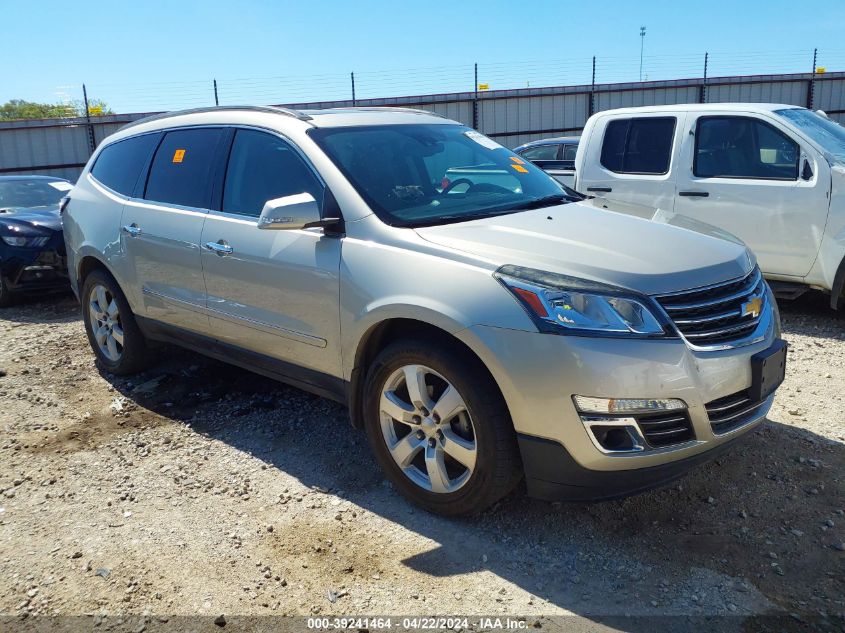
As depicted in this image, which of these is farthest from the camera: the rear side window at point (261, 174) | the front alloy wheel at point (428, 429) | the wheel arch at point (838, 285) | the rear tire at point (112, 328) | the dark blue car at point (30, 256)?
the dark blue car at point (30, 256)

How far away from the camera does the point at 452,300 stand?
121 inches

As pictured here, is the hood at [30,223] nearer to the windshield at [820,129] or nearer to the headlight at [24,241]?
the headlight at [24,241]

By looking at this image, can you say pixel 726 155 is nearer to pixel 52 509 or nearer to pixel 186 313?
pixel 186 313

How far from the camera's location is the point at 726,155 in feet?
21.6

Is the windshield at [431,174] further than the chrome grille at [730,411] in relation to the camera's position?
Yes

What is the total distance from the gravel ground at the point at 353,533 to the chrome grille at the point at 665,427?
514 millimetres

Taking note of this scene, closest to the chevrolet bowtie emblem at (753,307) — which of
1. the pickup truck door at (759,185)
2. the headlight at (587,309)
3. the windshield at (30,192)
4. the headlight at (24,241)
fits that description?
the headlight at (587,309)

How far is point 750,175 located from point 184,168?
4.66 metres

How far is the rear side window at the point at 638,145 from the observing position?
22.7 feet

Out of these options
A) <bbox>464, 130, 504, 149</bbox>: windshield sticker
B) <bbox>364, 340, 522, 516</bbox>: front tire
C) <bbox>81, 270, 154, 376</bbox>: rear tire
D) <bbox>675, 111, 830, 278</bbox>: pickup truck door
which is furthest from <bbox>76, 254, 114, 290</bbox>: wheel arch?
<bbox>675, 111, 830, 278</bbox>: pickup truck door

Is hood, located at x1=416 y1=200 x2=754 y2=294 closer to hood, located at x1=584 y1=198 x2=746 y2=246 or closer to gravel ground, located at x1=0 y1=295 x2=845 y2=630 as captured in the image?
hood, located at x1=584 y1=198 x2=746 y2=246

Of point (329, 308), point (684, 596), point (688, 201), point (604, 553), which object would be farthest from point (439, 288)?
point (688, 201)

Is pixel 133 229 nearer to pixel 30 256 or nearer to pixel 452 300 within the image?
pixel 452 300

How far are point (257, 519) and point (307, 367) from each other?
804 mm
